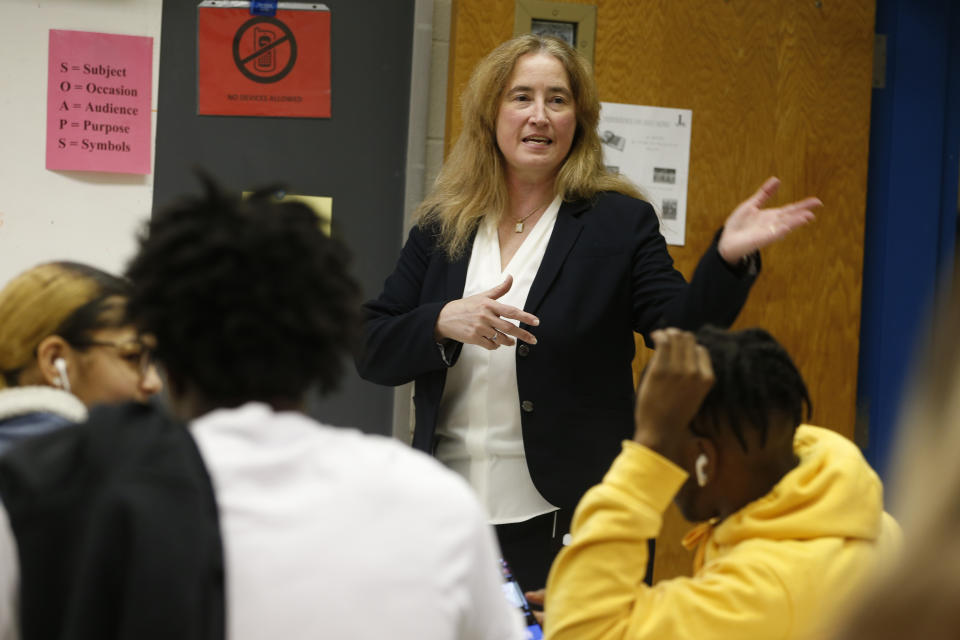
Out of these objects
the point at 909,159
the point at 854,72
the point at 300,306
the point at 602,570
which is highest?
the point at 854,72

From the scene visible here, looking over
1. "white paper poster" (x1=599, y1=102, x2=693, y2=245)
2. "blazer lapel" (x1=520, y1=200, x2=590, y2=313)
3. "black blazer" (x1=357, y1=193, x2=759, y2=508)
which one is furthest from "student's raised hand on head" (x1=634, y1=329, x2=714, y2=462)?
"white paper poster" (x1=599, y1=102, x2=693, y2=245)

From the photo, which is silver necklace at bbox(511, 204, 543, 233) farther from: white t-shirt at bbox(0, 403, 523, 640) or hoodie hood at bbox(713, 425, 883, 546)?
white t-shirt at bbox(0, 403, 523, 640)

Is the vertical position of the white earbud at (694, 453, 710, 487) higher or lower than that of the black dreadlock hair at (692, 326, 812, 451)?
lower

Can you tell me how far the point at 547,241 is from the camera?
80.1 inches

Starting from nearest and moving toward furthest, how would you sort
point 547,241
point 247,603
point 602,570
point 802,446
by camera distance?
point 247,603 < point 602,570 < point 802,446 < point 547,241

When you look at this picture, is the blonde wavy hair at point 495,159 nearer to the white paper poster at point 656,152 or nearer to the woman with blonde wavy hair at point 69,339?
the white paper poster at point 656,152

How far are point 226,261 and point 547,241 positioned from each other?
→ 1.16 m

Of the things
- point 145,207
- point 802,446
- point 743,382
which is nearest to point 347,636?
point 743,382

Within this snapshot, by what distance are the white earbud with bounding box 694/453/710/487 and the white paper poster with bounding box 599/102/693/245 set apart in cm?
163

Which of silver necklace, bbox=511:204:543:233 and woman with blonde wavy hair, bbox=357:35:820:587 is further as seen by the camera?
silver necklace, bbox=511:204:543:233

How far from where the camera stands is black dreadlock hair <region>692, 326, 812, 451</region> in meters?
1.25

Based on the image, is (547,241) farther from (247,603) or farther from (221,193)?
(247,603)

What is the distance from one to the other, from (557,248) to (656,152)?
951mm

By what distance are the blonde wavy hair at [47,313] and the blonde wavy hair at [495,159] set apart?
0.82 metres
